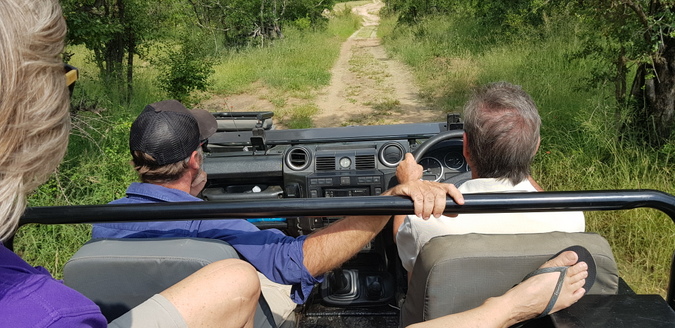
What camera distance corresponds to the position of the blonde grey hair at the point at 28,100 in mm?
989

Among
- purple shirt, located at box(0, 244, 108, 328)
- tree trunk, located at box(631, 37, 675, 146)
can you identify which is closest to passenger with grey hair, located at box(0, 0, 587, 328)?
purple shirt, located at box(0, 244, 108, 328)

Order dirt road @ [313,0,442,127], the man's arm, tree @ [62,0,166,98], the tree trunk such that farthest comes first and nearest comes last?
dirt road @ [313,0,442,127] < tree @ [62,0,166,98] < the tree trunk < the man's arm

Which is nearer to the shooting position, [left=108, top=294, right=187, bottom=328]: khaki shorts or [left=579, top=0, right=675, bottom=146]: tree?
[left=108, top=294, right=187, bottom=328]: khaki shorts

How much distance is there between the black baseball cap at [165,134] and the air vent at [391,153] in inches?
51.5

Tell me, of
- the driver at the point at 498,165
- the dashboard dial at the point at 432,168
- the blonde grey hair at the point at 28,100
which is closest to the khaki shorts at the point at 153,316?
the blonde grey hair at the point at 28,100

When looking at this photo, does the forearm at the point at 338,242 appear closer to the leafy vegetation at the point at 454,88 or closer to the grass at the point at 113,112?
the leafy vegetation at the point at 454,88

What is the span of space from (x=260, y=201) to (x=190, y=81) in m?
7.65

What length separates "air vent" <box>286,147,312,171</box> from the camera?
3320 millimetres

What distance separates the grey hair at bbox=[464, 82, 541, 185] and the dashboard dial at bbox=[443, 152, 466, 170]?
3.61ft

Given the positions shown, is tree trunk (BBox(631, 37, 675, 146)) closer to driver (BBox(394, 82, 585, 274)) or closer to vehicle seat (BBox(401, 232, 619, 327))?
driver (BBox(394, 82, 585, 274))

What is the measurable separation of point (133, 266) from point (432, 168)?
2029 mm

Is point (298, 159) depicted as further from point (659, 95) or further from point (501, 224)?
point (659, 95)

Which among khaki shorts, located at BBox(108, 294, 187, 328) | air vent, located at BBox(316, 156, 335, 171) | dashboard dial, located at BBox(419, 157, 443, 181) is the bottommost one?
dashboard dial, located at BBox(419, 157, 443, 181)

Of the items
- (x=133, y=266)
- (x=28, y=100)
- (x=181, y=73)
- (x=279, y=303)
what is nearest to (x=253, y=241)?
(x=133, y=266)
